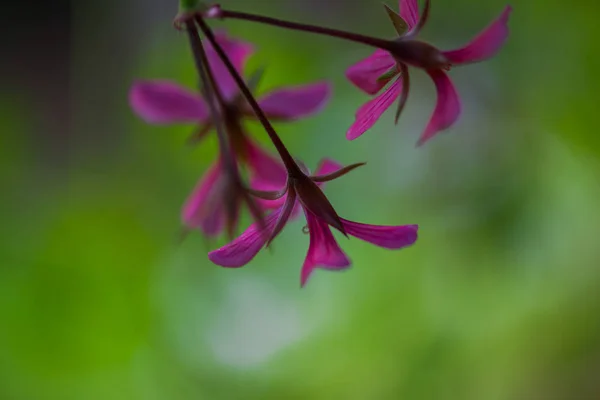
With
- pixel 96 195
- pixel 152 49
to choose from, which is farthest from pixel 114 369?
pixel 152 49

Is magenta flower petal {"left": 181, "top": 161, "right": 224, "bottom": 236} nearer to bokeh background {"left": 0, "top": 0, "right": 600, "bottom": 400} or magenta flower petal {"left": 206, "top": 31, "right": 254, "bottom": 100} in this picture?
magenta flower petal {"left": 206, "top": 31, "right": 254, "bottom": 100}

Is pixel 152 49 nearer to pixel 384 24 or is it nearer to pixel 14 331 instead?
pixel 384 24

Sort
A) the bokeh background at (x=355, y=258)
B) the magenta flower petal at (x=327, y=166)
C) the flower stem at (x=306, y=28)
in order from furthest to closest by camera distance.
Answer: the bokeh background at (x=355, y=258), the magenta flower petal at (x=327, y=166), the flower stem at (x=306, y=28)

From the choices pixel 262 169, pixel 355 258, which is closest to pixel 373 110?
pixel 262 169

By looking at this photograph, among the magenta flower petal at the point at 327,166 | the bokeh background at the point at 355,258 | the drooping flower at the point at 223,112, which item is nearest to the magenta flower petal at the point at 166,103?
the drooping flower at the point at 223,112

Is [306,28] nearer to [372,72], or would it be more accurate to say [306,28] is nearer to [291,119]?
[372,72]

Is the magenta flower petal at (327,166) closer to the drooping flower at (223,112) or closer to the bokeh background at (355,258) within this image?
the drooping flower at (223,112)
